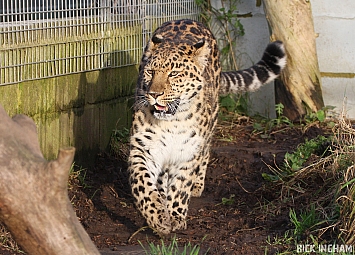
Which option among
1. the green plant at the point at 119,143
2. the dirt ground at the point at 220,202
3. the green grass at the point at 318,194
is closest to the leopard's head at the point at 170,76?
the dirt ground at the point at 220,202

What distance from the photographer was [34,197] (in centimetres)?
257

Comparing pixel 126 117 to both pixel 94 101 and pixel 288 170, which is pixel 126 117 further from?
pixel 288 170

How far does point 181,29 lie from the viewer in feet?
20.1

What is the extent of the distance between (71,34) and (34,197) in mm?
4039

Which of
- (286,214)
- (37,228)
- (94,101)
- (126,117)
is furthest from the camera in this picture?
(126,117)

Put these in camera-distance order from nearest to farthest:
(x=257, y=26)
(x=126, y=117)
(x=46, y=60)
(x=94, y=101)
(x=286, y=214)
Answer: (x=286, y=214) → (x=46, y=60) → (x=94, y=101) → (x=126, y=117) → (x=257, y=26)

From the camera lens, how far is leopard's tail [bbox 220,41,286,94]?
7098 mm

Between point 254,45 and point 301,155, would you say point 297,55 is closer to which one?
point 254,45

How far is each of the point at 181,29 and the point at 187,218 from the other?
1578 mm

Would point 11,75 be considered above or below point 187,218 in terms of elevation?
above

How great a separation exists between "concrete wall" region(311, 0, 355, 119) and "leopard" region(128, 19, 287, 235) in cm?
307

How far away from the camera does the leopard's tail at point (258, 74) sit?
7098mm

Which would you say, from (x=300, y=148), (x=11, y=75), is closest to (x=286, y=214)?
(x=300, y=148)

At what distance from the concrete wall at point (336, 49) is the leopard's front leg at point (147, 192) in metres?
3.67
